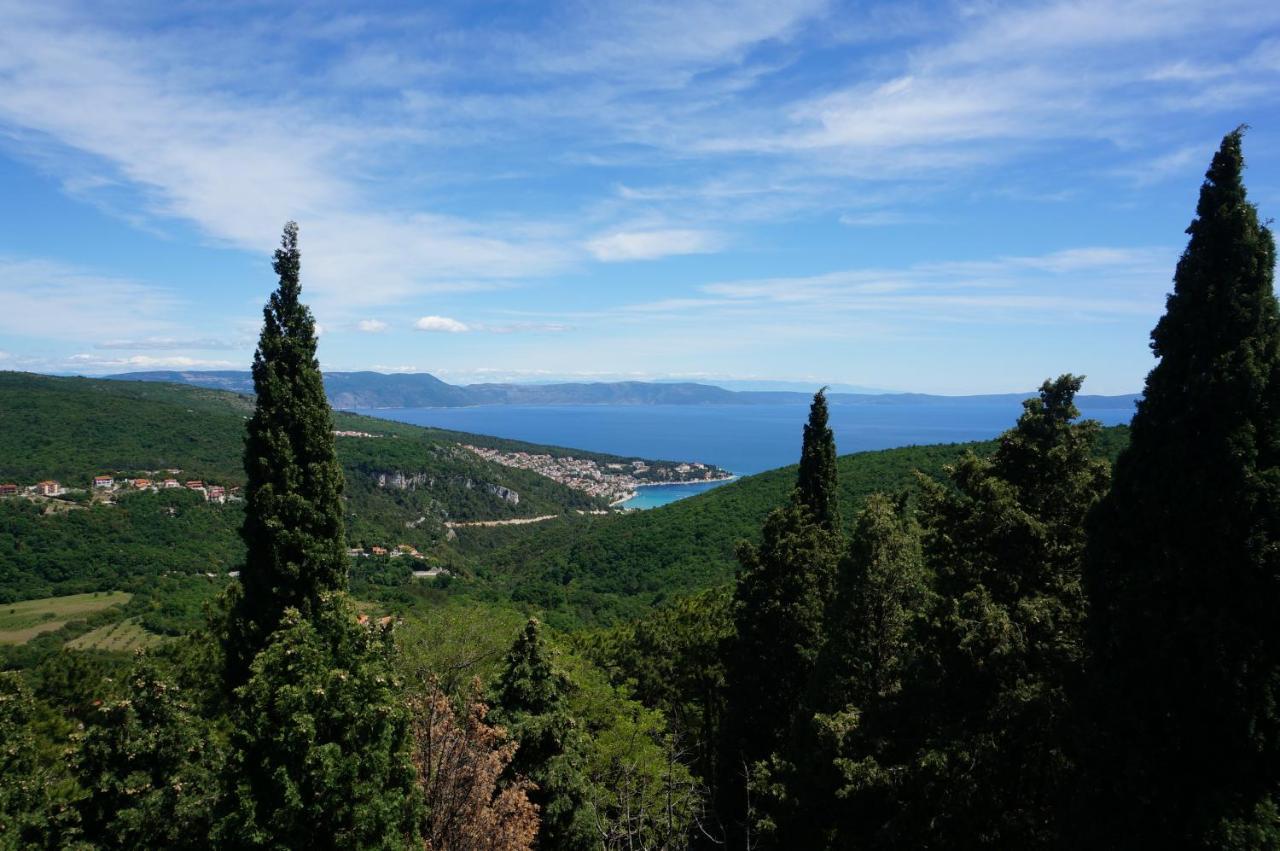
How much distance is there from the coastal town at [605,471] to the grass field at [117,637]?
10508cm

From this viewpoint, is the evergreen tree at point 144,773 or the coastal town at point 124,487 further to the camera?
the coastal town at point 124,487

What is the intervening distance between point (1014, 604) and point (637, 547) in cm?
6415

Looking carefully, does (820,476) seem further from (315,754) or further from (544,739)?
(315,754)

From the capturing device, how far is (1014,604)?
837 centimetres

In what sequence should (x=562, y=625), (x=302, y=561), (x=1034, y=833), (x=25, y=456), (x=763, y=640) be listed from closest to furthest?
(x=1034, y=833)
(x=302, y=561)
(x=763, y=640)
(x=562, y=625)
(x=25, y=456)

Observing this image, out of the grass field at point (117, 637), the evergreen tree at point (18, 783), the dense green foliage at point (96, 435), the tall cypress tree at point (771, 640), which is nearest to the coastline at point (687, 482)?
the dense green foliage at point (96, 435)

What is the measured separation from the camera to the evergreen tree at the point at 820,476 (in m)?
16.5

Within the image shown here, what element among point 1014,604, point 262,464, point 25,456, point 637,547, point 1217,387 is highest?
point 1217,387

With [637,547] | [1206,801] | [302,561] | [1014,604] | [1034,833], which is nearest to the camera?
[1206,801]

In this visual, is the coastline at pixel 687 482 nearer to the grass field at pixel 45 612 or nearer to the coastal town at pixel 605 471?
the coastal town at pixel 605 471

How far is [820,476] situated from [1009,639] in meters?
9.01

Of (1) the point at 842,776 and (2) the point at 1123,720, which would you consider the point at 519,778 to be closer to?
(1) the point at 842,776

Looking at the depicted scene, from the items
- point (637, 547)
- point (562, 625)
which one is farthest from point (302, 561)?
point (637, 547)

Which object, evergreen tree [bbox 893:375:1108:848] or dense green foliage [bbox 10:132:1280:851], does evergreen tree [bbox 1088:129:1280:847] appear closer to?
dense green foliage [bbox 10:132:1280:851]
